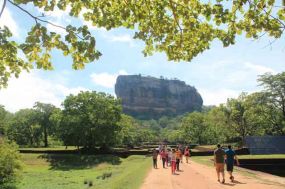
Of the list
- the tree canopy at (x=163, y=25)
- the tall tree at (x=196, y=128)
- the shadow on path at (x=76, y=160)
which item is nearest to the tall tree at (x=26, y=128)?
the tall tree at (x=196, y=128)

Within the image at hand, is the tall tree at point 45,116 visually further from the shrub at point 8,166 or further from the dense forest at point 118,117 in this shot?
the shrub at point 8,166

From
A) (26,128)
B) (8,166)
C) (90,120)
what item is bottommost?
(8,166)

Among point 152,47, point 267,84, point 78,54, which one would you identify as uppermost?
point 267,84

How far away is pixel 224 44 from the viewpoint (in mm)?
10086

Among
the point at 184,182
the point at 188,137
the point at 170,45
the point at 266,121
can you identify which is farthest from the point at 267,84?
the point at 170,45

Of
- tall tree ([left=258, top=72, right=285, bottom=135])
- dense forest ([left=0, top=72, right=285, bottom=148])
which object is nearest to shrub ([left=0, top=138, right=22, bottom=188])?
dense forest ([left=0, top=72, right=285, bottom=148])

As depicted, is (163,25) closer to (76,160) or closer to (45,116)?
(76,160)

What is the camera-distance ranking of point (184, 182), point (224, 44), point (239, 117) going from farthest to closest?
point (239, 117)
point (184, 182)
point (224, 44)

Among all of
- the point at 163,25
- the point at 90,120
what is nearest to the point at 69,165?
the point at 90,120

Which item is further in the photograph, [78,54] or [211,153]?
[211,153]

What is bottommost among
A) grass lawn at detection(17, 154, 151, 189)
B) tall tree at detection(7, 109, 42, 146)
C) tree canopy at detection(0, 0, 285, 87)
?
grass lawn at detection(17, 154, 151, 189)

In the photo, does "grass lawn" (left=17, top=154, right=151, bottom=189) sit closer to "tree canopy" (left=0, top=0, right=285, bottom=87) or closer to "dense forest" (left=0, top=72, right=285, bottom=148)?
"dense forest" (left=0, top=72, right=285, bottom=148)

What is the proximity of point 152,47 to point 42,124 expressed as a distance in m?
91.1

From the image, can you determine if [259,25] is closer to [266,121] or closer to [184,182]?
[184,182]
